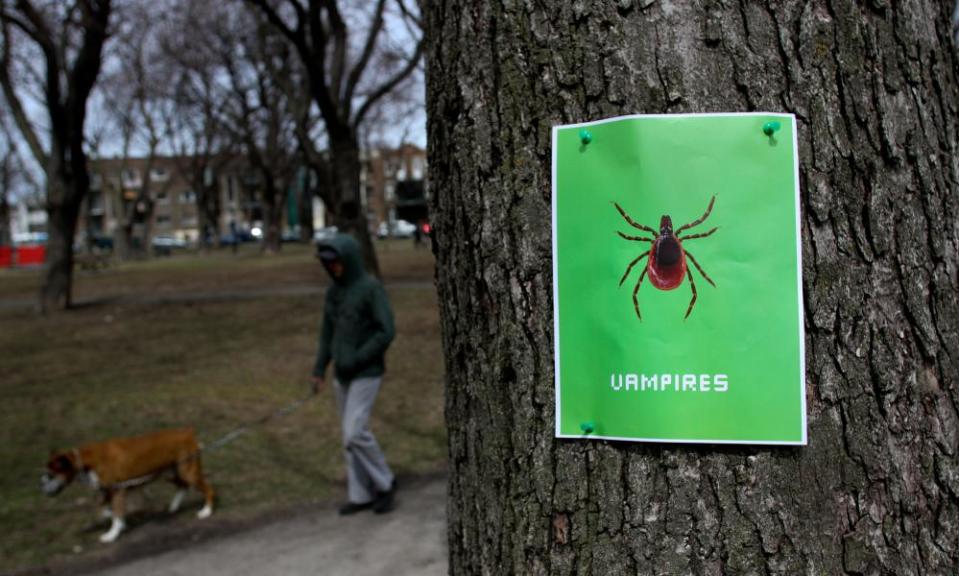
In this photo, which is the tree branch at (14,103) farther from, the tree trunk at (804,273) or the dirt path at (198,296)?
the tree trunk at (804,273)

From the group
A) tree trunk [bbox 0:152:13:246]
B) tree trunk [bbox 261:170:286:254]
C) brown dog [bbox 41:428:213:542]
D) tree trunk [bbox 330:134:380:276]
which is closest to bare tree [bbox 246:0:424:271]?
tree trunk [bbox 330:134:380:276]

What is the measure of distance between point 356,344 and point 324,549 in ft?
4.56

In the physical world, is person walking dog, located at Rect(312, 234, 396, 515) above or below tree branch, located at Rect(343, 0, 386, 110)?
below

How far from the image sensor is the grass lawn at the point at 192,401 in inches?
277

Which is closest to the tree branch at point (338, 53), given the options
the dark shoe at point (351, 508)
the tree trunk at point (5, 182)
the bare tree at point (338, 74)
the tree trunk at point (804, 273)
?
the bare tree at point (338, 74)

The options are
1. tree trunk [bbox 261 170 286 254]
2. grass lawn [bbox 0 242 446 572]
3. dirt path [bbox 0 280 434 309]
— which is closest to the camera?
grass lawn [bbox 0 242 446 572]

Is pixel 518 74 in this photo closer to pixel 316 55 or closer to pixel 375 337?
pixel 375 337

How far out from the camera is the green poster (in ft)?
4.58

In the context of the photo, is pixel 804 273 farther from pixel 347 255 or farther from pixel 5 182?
pixel 5 182

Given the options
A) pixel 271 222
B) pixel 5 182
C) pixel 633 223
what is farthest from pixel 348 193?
pixel 5 182

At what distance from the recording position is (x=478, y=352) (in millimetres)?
1591

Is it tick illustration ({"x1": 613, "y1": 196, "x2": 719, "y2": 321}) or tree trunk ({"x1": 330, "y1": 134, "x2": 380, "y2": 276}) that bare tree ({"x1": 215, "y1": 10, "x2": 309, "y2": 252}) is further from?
tick illustration ({"x1": 613, "y1": 196, "x2": 719, "y2": 321})

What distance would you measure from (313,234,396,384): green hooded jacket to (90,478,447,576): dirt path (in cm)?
105

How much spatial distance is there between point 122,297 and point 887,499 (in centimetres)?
2221
